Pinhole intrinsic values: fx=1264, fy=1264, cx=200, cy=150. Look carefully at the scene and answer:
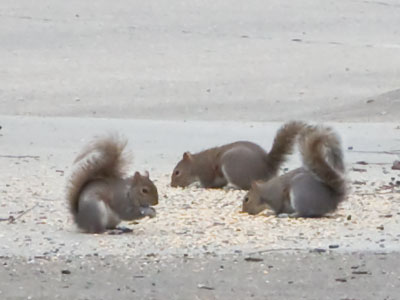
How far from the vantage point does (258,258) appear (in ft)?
23.0

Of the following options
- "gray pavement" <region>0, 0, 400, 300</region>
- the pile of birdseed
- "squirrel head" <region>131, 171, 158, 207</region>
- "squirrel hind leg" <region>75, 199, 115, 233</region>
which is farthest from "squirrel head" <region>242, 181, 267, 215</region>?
"squirrel hind leg" <region>75, 199, 115, 233</region>

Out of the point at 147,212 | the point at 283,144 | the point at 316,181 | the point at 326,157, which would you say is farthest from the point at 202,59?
the point at 147,212

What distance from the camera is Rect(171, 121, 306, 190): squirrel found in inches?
A: 380

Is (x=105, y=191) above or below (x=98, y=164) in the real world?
below

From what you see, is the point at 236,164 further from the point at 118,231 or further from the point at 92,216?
the point at 92,216

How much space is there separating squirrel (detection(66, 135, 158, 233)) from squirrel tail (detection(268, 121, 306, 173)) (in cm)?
186

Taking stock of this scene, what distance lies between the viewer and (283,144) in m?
9.65

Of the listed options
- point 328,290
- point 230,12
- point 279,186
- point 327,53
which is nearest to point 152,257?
point 328,290

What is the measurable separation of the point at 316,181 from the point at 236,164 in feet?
5.16

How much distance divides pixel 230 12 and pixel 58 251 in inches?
586

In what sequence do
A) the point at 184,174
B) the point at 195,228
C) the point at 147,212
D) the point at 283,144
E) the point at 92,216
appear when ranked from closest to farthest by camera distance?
the point at 92,216 < the point at 147,212 < the point at 195,228 < the point at 283,144 < the point at 184,174

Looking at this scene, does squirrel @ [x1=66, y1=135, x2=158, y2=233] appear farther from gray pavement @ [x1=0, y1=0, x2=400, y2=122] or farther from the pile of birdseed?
gray pavement @ [x1=0, y1=0, x2=400, y2=122]

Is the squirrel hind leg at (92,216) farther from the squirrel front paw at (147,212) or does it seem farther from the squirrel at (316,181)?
the squirrel at (316,181)

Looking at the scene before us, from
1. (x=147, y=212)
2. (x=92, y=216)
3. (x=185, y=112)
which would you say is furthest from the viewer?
(x=185, y=112)
